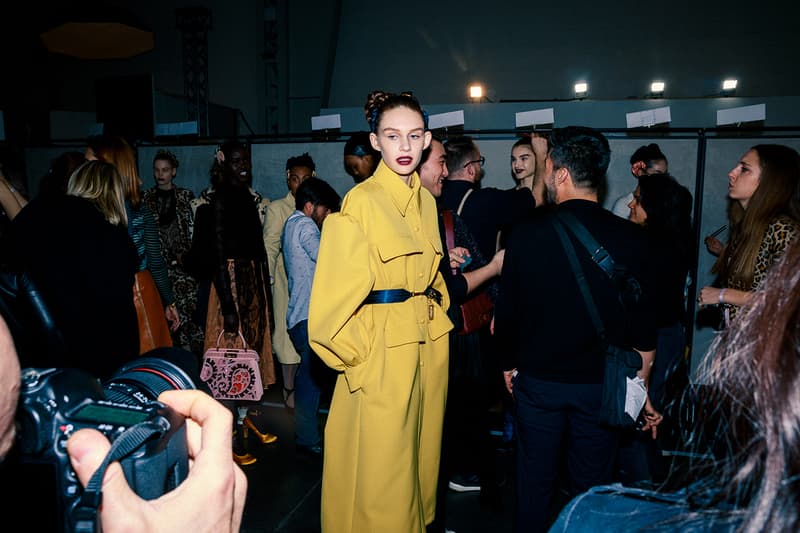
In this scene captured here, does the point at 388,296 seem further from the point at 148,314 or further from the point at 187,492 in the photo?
the point at 148,314

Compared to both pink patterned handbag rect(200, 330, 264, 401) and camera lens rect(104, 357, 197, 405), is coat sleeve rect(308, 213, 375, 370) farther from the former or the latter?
pink patterned handbag rect(200, 330, 264, 401)

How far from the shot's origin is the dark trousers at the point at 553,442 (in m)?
1.84

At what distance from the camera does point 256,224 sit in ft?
9.89

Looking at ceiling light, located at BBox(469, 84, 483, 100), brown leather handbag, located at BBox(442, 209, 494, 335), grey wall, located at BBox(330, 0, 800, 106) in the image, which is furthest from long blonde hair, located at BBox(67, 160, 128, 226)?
grey wall, located at BBox(330, 0, 800, 106)

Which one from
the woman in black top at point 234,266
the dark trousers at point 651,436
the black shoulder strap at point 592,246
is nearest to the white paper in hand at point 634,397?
the dark trousers at point 651,436

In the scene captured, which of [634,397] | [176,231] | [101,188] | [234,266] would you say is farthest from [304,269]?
[634,397]

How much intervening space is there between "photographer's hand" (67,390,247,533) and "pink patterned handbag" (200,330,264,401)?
218cm

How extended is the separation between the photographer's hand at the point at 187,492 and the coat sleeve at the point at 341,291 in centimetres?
100

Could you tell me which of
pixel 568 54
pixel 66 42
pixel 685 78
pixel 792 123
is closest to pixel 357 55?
pixel 568 54

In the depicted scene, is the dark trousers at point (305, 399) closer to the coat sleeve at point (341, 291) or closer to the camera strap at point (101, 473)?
the coat sleeve at point (341, 291)

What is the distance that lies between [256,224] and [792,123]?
7045mm

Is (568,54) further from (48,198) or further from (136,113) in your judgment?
(48,198)

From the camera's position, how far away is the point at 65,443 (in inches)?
24.2

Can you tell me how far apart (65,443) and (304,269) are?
2.38m
